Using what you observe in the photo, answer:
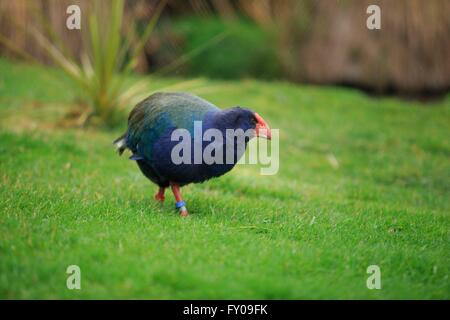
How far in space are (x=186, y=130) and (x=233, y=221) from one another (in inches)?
36.7

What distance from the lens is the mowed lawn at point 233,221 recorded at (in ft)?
13.4

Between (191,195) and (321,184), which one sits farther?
(321,184)

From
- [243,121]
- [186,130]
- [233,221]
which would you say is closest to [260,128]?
[243,121]

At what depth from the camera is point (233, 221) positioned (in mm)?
5371

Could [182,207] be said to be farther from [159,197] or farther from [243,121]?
[243,121]

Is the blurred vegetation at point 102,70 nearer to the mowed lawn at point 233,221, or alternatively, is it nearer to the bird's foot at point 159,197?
the mowed lawn at point 233,221

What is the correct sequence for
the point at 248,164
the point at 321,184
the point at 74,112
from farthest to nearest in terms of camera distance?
the point at 74,112 < the point at 248,164 < the point at 321,184

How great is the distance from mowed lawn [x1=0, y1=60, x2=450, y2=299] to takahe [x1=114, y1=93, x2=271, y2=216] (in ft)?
1.29

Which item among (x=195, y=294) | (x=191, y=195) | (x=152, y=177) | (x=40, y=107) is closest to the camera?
(x=195, y=294)

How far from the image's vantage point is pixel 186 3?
16016 mm

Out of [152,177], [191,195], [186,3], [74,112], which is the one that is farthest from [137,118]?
[186,3]

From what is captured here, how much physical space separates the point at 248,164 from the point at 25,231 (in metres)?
4.27
